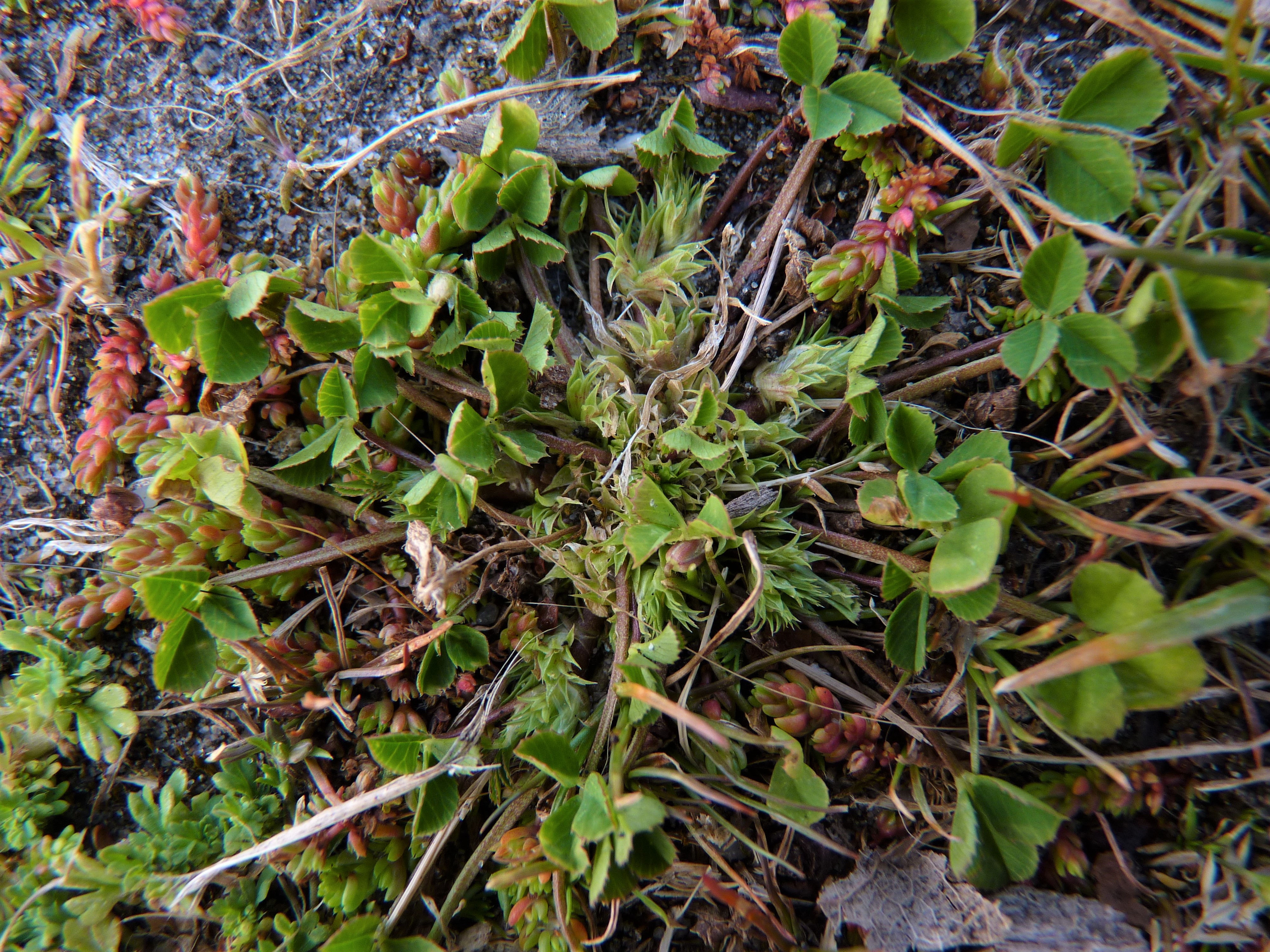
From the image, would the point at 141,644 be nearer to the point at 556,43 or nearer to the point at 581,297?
the point at 581,297

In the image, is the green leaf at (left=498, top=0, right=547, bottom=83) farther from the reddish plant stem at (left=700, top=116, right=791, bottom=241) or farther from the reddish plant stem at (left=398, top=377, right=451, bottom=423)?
the reddish plant stem at (left=398, top=377, right=451, bottom=423)

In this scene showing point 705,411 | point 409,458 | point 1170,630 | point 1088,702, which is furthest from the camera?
point 409,458

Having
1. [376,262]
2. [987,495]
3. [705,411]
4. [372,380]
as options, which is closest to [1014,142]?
[987,495]

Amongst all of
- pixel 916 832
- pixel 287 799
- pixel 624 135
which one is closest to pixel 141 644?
pixel 287 799

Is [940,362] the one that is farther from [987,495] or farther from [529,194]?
[529,194]

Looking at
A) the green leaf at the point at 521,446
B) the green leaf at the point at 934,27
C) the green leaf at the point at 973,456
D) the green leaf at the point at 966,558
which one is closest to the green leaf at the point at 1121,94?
the green leaf at the point at 934,27

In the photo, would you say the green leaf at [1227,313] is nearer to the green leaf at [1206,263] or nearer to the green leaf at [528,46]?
the green leaf at [1206,263]

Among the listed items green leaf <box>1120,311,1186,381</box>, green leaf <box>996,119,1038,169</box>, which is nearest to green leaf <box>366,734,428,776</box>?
green leaf <box>1120,311,1186,381</box>
